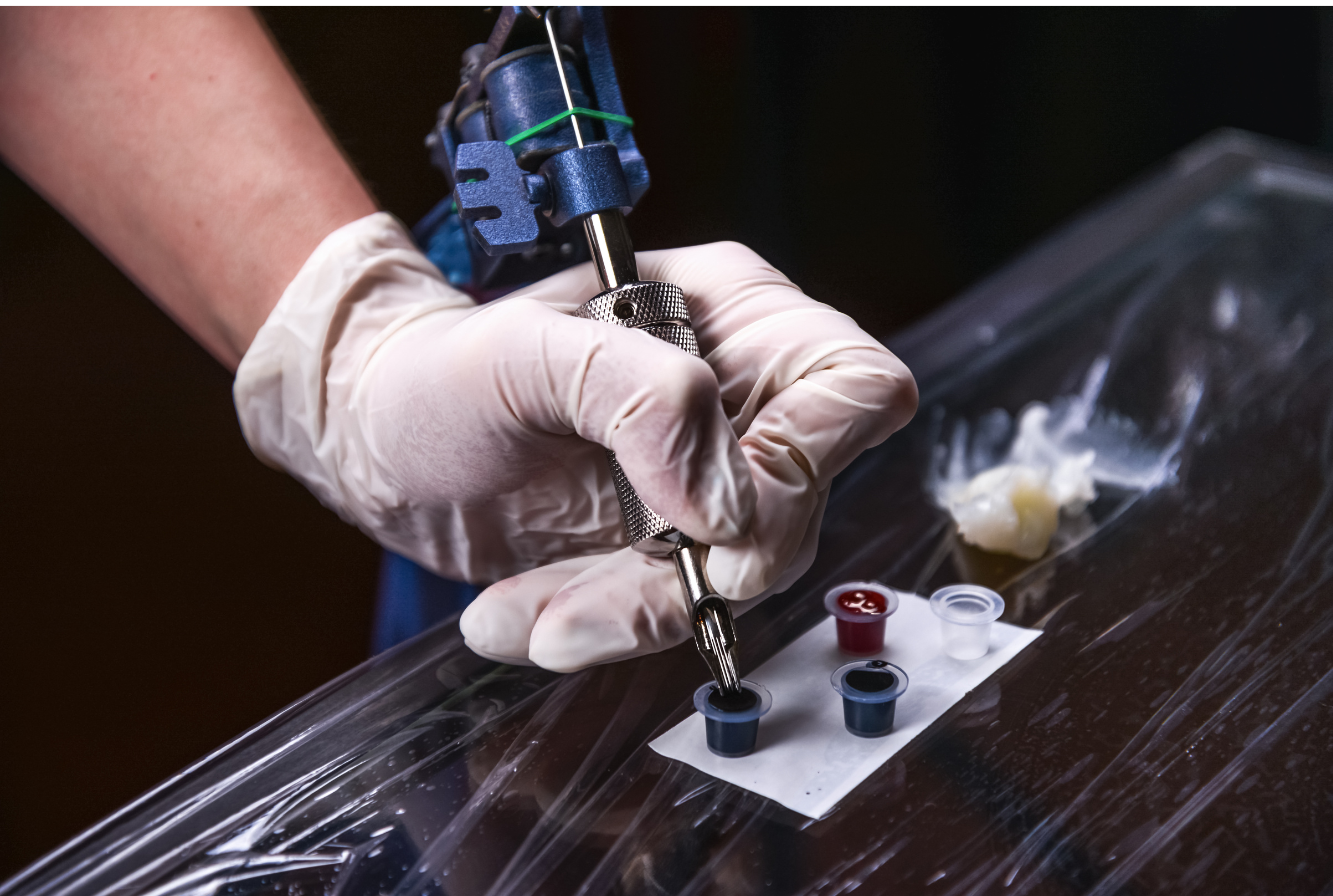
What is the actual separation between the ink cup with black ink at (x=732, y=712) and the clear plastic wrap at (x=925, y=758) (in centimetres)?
3

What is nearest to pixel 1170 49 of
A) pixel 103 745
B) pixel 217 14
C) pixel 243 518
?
pixel 217 14

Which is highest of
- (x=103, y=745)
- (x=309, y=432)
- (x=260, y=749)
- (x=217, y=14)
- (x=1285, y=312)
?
(x=217, y=14)

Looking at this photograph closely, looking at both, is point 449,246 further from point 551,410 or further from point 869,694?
point 869,694

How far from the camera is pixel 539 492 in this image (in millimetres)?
910

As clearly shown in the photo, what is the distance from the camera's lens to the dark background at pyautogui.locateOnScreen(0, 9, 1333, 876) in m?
1.32

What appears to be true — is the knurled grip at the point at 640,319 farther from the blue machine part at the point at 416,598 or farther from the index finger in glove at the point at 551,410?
the blue machine part at the point at 416,598

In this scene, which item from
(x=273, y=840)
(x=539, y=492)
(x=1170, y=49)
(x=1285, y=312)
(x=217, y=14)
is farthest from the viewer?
(x=1170, y=49)

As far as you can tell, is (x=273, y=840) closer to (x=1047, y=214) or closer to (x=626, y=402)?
(x=626, y=402)

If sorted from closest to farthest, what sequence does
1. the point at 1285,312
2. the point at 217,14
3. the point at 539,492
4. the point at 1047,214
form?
the point at 539,492 → the point at 217,14 → the point at 1285,312 → the point at 1047,214

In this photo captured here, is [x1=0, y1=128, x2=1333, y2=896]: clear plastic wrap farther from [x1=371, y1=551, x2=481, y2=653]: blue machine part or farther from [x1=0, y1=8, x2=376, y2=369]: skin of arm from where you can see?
[x1=0, y1=8, x2=376, y2=369]: skin of arm

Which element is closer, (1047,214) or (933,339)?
(933,339)

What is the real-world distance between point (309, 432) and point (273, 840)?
0.44 m

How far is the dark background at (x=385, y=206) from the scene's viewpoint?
132cm

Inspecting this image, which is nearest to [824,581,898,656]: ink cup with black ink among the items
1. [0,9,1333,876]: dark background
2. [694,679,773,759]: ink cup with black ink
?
[694,679,773,759]: ink cup with black ink
